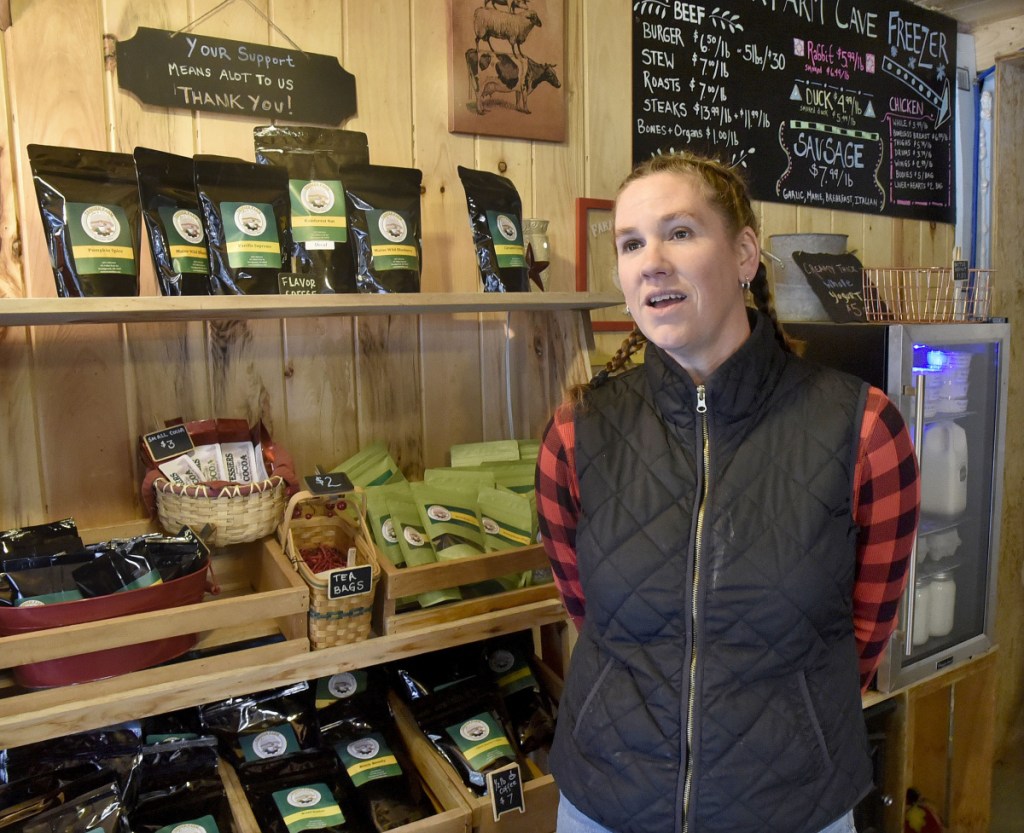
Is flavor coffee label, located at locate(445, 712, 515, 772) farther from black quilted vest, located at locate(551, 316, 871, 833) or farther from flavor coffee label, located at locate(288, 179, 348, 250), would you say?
flavor coffee label, located at locate(288, 179, 348, 250)

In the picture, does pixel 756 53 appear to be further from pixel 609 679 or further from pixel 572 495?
pixel 609 679

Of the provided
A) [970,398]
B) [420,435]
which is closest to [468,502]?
[420,435]

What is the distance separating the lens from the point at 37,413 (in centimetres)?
159

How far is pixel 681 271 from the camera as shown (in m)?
1.17

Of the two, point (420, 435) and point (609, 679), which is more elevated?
point (420, 435)

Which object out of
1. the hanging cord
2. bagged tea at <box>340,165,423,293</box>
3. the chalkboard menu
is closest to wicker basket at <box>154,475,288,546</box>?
bagged tea at <box>340,165,423,293</box>

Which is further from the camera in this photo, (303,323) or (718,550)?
(303,323)

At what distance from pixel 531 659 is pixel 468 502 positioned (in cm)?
45

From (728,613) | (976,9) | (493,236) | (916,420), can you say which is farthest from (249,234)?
(976,9)

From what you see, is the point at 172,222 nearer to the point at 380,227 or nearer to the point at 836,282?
the point at 380,227

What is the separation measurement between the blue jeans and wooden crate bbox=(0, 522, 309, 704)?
1.64 feet

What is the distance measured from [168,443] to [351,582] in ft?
1.45

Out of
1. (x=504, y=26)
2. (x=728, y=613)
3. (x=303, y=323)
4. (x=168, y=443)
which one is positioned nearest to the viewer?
(x=728, y=613)

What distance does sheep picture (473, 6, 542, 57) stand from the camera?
1.96 meters
